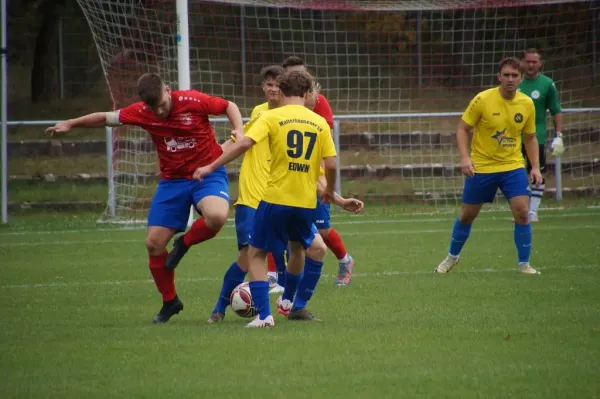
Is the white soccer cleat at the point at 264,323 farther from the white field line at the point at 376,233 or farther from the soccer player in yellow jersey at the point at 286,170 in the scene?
the white field line at the point at 376,233

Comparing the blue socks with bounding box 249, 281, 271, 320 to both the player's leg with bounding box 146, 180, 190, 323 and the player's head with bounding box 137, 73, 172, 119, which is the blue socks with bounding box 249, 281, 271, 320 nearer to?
the player's leg with bounding box 146, 180, 190, 323

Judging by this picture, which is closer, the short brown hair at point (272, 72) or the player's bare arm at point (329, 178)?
the player's bare arm at point (329, 178)

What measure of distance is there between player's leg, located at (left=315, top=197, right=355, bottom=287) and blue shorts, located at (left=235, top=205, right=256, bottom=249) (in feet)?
3.64

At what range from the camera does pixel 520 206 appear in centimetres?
1024

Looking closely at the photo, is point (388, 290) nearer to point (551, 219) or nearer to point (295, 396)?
point (295, 396)

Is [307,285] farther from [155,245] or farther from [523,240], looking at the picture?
[523,240]

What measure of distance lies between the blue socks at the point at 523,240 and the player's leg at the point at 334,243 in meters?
1.65

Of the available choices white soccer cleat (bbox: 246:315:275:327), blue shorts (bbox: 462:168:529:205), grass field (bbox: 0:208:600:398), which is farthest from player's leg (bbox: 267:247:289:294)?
blue shorts (bbox: 462:168:529:205)

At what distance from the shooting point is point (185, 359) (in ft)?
20.9

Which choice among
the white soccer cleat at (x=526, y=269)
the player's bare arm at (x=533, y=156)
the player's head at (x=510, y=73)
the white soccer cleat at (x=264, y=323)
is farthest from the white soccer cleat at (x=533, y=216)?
the white soccer cleat at (x=264, y=323)

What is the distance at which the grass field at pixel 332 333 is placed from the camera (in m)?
5.70

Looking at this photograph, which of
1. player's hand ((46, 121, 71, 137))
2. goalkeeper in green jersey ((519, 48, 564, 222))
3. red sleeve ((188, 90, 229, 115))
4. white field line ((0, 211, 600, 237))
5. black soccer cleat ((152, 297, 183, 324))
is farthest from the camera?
white field line ((0, 211, 600, 237))

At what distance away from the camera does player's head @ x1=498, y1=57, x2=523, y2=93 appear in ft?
33.2

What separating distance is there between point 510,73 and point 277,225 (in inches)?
146
